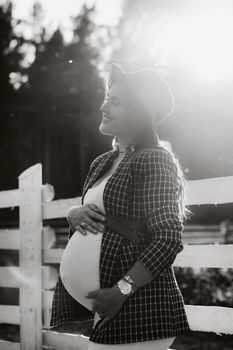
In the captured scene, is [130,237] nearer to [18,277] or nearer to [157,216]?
[157,216]

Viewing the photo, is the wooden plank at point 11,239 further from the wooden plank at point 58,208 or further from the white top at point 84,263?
the white top at point 84,263

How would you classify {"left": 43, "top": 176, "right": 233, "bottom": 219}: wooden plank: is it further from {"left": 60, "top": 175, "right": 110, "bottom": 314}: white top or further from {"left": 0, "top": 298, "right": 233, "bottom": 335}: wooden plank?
{"left": 60, "top": 175, "right": 110, "bottom": 314}: white top

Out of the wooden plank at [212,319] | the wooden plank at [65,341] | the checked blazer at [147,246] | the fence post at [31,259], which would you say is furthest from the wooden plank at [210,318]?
the fence post at [31,259]

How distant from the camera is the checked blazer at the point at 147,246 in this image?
198cm

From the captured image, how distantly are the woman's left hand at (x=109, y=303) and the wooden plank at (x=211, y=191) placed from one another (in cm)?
157

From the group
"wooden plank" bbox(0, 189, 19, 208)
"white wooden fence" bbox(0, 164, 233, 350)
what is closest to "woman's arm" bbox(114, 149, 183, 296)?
"white wooden fence" bbox(0, 164, 233, 350)

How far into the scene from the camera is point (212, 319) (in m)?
3.42

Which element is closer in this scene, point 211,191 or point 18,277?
point 211,191

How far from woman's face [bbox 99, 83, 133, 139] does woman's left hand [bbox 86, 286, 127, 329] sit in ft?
2.14

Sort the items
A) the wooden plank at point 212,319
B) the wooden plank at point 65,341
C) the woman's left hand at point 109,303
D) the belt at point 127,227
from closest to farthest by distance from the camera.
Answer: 1. the woman's left hand at point 109,303
2. the belt at point 127,227
3. the wooden plank at point 212,319
4. the wooden plank at point 65,341

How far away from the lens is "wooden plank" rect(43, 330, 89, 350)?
4.00 metres

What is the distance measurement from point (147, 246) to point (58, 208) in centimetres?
240

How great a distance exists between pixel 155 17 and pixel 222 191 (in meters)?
22.3

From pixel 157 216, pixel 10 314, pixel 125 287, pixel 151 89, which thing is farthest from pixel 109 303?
pixel 10 314
